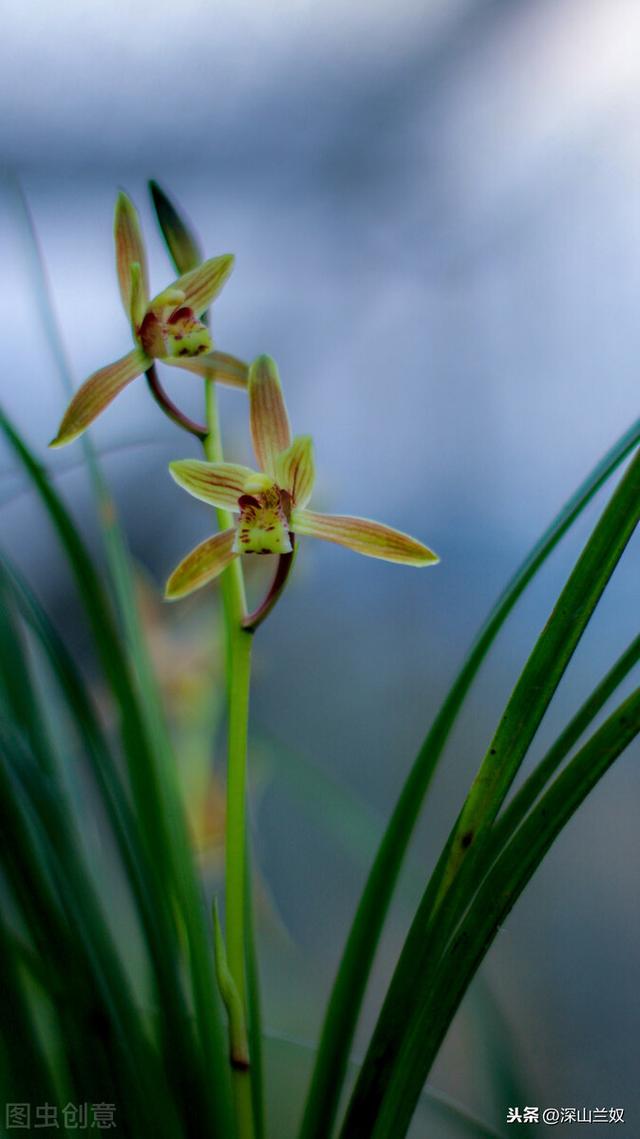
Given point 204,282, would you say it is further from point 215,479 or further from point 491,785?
point 491,785

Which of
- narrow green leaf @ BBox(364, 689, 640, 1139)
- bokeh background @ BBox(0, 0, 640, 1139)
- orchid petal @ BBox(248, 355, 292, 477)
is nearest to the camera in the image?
narrow green leaf @ BBox(364, 689, 640, 1139)

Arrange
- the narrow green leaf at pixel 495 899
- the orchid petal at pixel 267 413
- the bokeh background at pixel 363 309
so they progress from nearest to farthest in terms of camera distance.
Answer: the narrow green leaf at pixel 495 899 < the orchid petal at pixel 267 413 < the bokeh background at pixel 363 309

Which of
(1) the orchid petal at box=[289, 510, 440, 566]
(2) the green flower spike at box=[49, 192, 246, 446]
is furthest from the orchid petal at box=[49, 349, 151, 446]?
(1) the orchid petal at box=[289, 510, 440, 566]

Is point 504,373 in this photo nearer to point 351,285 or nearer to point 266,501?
point 351,285

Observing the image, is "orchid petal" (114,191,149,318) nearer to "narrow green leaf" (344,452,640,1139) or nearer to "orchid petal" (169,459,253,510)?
"orchid petal" (169,459,253,510)

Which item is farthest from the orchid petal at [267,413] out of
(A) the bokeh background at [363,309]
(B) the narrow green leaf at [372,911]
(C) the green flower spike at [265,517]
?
(A) the bokeh background at [363,309]

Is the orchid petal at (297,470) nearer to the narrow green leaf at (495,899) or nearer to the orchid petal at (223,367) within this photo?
the orchid petal at (223,367)
